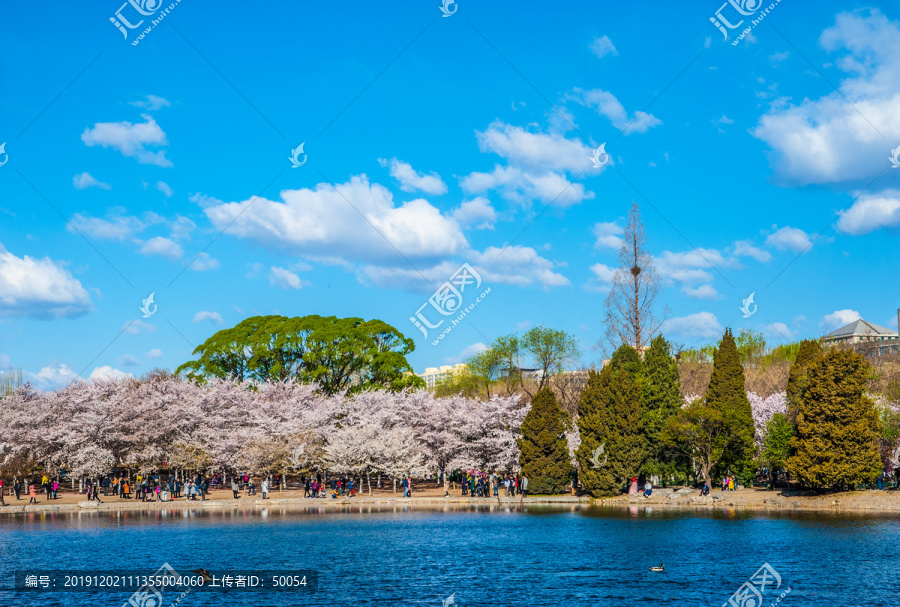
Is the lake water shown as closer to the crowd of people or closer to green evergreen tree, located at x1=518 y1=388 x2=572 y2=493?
green evergreen tree, located at x1=518 y1=388 x2=572 y2=493

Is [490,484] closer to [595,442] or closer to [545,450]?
[545,450]

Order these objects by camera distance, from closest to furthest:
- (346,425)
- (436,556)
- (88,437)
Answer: (436,556), (88,437), (346,425)

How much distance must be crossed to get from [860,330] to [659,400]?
122m

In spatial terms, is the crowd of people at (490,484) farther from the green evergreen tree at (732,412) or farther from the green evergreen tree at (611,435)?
the green evergreen tree at (732,412)

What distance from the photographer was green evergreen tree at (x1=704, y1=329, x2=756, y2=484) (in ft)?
187

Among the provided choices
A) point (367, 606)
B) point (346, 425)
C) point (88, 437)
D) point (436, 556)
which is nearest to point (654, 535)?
point (436, 556)

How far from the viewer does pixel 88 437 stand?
2574 inches

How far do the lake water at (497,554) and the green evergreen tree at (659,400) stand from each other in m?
10.7

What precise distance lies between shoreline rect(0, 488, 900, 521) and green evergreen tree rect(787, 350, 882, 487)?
1.45 meters

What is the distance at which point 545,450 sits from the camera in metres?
59.9

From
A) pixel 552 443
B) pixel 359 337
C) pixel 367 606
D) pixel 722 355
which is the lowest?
pixel 367 606

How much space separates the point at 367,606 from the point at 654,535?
60.2ft

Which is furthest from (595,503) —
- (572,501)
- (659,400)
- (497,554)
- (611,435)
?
(497,554)

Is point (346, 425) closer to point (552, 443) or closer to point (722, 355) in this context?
point (552, 443)
